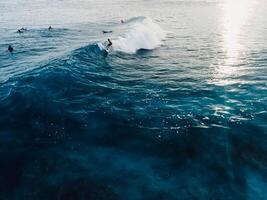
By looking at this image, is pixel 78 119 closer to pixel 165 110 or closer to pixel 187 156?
pixel 165 110

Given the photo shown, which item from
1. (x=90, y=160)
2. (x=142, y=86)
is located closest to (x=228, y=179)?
(x=90, y=160)

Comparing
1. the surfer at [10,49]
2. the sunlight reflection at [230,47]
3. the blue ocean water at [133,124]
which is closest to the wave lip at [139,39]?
the blue ocean water at [133,124]

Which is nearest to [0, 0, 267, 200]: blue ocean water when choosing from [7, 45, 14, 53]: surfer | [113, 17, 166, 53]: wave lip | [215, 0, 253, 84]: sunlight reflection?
[215, 0, 253, 84]: sunlight reflection

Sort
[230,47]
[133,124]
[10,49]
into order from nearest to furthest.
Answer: [133,124] → [10,49] → [230,47]

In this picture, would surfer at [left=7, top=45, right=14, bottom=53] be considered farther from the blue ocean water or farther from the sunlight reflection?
the sunlight reflection

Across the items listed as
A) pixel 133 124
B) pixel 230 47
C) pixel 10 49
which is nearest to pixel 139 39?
pixel 230 47

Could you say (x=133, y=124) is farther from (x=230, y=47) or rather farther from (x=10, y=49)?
(x=230, y=47)
